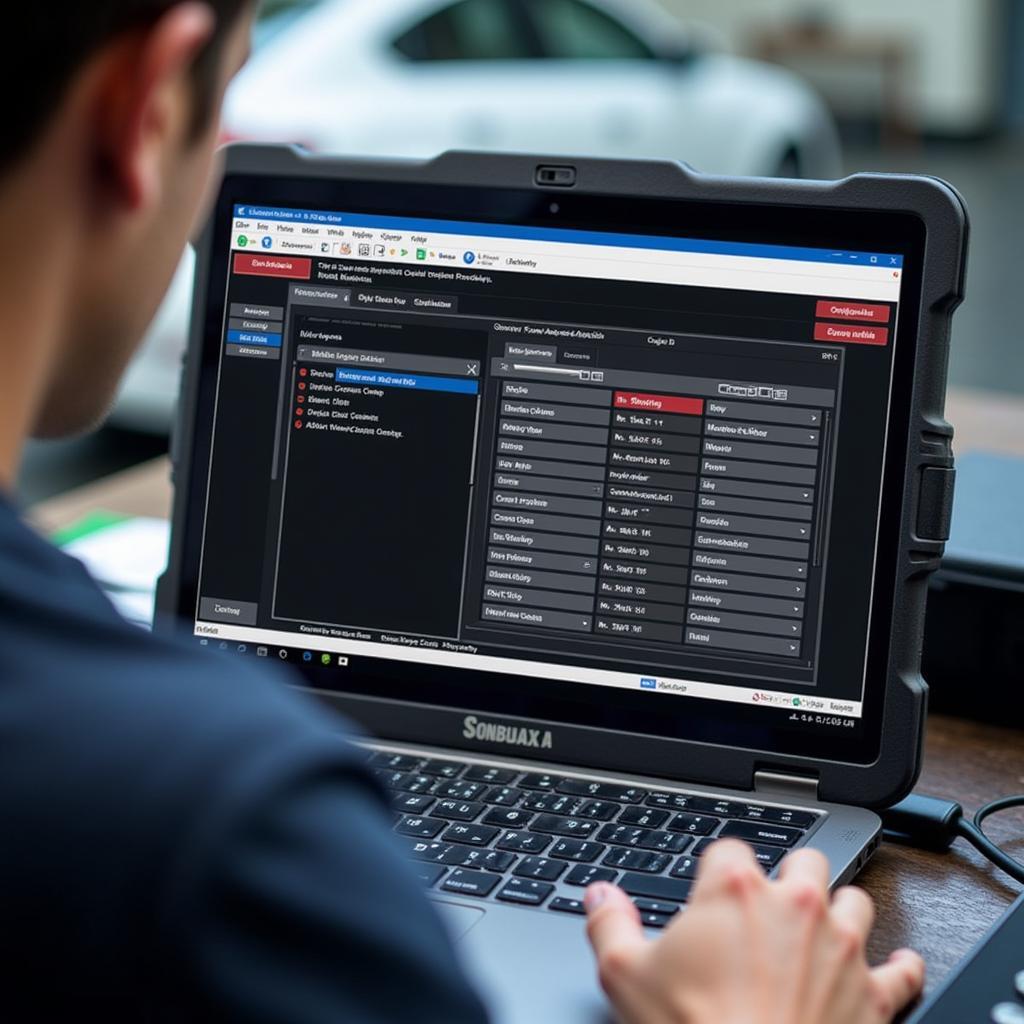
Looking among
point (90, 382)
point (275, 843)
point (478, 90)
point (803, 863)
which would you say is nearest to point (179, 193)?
point (90, 382)

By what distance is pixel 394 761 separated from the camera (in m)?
1.13

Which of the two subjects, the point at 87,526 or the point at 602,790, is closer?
the point at 602,790

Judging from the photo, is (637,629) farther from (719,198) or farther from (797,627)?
(719,198)

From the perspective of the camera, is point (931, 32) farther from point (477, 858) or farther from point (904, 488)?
point (477, 858)

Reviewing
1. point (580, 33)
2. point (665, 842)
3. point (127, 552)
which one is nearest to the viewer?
point (665, 842)

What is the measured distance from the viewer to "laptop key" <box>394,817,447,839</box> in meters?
1.01

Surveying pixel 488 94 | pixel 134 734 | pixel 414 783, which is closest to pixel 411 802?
pixel 414 783

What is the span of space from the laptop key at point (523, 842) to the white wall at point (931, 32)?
38.8 ft

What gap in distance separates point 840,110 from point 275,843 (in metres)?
12.7

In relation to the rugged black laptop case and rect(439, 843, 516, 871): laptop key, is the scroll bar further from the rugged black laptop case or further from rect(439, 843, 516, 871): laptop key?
rect(439, 843, 516, 871): laptop key

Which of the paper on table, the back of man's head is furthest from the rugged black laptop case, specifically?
the back of man's head

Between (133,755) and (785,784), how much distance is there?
2.07ft

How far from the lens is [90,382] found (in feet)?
2.19

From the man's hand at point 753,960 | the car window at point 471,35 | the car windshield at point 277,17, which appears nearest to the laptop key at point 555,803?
the man's hand at point 753,960
